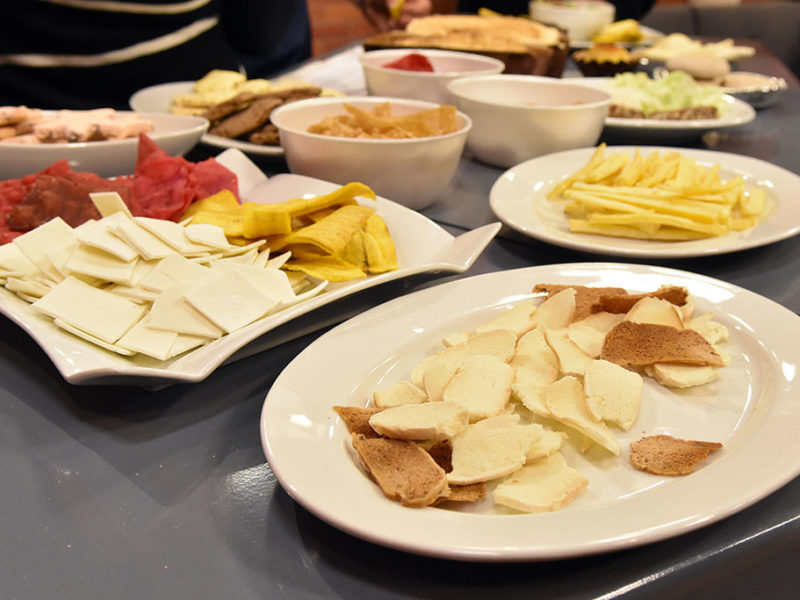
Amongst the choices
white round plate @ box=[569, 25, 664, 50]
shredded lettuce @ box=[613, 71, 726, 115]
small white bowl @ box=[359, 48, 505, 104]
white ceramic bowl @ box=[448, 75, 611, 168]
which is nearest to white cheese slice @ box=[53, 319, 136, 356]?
white ceramic bowl @ box=[448, 75, 611, 168]

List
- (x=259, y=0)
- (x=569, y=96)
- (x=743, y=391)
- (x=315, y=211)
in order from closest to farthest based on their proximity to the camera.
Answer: (x=743, y=391) → (x=315, y=211) → (x=569, y=96) → (x=259, y=0)

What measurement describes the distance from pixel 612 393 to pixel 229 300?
35 centimetres

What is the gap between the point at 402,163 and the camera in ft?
3.31

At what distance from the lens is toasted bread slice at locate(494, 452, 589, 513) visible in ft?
1.53

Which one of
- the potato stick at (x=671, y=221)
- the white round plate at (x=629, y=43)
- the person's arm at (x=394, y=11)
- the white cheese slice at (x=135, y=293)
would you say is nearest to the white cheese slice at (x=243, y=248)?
the white cheese slice at (x=135, y=293)

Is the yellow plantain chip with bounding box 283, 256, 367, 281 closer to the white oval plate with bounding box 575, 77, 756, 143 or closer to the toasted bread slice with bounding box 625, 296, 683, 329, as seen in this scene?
the toasted bread slice with bounding box 625, 296, 683, 329

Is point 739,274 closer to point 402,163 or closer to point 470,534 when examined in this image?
point 402,163

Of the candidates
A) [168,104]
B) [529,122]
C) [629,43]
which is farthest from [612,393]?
[629,43]

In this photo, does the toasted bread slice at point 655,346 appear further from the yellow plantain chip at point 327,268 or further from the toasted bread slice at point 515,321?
the yellow plantain chip at point 327,268

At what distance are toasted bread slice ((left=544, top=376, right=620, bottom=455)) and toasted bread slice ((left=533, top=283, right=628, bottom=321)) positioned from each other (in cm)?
14

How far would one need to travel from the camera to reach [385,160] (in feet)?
3.28

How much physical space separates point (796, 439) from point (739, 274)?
1.40 ft

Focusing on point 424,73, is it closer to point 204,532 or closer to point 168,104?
point 168,104

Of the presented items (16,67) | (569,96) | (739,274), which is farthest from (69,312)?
(16,67)
